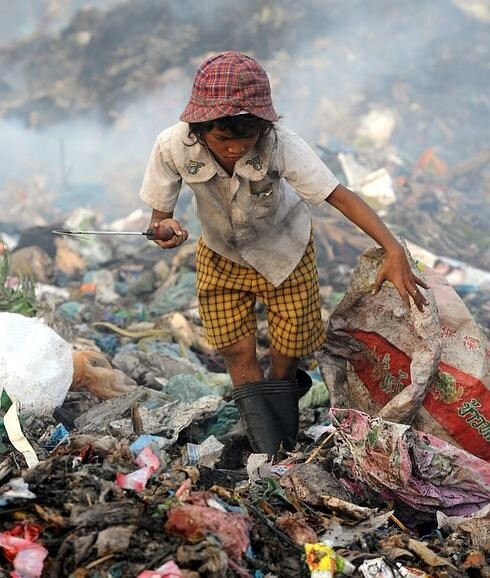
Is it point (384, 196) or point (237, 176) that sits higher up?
point (237, 176)

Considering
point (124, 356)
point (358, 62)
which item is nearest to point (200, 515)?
point (124, 356)

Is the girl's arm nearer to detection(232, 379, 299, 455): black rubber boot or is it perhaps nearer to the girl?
the girl

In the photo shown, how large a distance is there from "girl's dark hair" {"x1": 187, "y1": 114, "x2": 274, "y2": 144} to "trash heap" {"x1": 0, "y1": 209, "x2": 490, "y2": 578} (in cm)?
73

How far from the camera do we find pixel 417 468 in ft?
8.98

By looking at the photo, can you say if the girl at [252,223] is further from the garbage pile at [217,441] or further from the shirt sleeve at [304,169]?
the garbage pile at [217,441]

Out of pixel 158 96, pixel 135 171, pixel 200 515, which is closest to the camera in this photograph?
pixel 200 515

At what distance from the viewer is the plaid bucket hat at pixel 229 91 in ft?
9.03

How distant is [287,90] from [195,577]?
15126 millimetres

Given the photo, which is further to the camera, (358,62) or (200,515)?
(358,62)

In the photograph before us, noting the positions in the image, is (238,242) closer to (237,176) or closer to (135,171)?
(237,176)

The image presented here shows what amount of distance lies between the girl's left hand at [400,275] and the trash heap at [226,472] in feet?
0.55

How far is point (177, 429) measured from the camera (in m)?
3.28

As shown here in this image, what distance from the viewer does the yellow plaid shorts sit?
130 inches

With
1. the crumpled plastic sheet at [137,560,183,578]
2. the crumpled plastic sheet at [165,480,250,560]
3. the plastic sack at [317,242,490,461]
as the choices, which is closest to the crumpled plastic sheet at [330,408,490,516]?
the plastic sack at [317,242,490,461]
